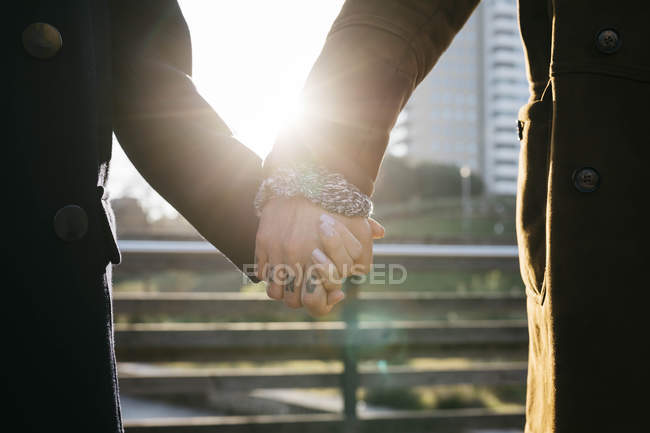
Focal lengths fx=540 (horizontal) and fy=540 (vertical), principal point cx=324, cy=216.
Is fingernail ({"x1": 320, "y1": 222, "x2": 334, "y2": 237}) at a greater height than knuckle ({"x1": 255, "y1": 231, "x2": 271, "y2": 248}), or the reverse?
fingernail ({"x1": 320, "y1": 222, "x2": 334, "y2": 237})

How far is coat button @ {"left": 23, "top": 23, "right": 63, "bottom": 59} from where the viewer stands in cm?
93

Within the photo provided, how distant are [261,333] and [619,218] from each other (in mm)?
3037

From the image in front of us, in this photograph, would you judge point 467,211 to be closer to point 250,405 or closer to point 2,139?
point 250,405

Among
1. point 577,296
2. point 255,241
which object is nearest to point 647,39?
point 577,296

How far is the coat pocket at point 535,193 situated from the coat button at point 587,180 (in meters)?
0.15

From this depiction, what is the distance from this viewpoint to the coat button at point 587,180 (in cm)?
94

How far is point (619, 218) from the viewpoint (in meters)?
0.93

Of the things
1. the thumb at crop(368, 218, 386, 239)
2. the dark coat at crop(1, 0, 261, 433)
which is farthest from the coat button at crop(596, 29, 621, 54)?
the dark coat at crop(1, 0, 261, 433)

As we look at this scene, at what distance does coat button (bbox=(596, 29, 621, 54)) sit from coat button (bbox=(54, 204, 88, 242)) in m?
0.96

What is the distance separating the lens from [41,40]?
93 centimetres

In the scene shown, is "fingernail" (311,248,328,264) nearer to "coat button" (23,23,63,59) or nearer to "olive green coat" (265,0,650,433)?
"olive green coat" (265,0,650,433)

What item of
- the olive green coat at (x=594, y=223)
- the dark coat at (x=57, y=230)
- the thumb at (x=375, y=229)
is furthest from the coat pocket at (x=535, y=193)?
the dark coat at (x=57, y=230)

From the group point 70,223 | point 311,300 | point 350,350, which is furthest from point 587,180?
point 350,350

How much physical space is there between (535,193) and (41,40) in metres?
0.98
